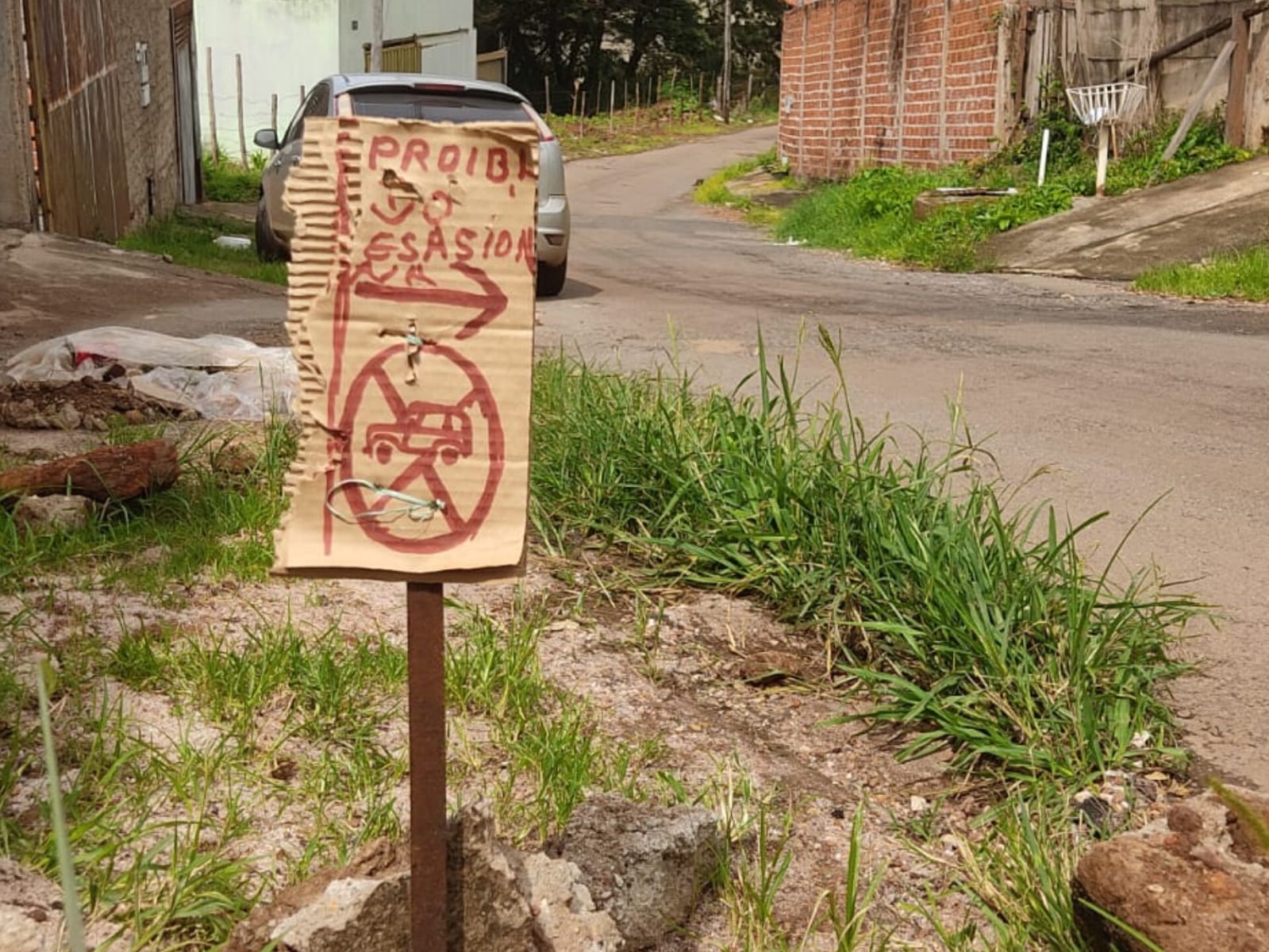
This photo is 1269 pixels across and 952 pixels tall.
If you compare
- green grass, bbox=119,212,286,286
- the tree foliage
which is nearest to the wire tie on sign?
green grass, bbox=119,212,286,286

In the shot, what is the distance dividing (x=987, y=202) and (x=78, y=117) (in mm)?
8449

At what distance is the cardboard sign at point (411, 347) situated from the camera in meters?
1.80

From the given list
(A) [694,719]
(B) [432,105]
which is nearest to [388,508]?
(A) [694,719]

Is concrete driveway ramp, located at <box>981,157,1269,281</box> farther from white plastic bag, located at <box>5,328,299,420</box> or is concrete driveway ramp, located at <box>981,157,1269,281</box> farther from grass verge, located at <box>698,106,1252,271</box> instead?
white plastic bag, located at <box>5,328,299,420</box>

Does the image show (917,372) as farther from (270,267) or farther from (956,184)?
(956,184)

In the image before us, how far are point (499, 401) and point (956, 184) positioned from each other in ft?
50.6

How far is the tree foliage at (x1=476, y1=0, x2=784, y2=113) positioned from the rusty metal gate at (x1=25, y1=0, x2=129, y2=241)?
116 feet

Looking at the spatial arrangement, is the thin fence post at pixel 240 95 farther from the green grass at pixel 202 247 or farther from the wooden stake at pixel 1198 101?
the wooden stake at pixel 1198 101

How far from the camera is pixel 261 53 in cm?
2397

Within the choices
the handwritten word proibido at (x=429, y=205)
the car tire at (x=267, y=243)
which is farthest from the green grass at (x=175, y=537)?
the car tire at (x=267, y=243)

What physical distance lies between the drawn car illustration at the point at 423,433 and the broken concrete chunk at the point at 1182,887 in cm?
113

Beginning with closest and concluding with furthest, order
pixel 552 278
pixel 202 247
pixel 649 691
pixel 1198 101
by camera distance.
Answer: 1. pixel 649 691
2. pixel 552 278
3. pixel 202 247
4. pixel 1198 101

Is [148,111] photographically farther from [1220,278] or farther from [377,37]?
[1220,278]

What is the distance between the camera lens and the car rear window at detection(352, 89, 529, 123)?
9.39 metres
